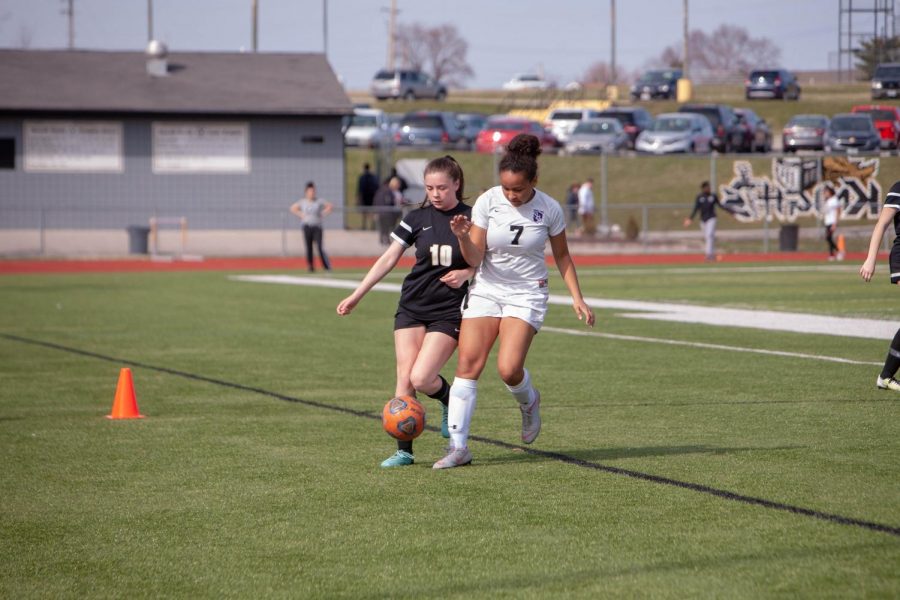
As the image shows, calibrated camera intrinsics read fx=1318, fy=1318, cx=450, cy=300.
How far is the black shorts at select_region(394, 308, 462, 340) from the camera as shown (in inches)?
308

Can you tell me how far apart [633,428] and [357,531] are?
11.2 ft

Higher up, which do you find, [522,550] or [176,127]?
[176,127]

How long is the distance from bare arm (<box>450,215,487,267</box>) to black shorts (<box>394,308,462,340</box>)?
0.52m

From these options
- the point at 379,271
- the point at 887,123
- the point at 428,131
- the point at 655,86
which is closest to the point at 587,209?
the point at 428,131

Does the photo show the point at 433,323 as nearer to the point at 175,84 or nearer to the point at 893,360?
the point at 893,360

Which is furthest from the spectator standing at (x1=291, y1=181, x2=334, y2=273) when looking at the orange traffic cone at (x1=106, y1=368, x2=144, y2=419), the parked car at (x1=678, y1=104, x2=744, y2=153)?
the parked car at (x1=678, y1=104, x2=744, y2=153)

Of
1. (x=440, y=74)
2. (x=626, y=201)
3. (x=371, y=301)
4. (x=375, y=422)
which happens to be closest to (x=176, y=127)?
(x=626, y=201)

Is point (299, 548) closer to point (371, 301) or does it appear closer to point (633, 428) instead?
point (633, 428)

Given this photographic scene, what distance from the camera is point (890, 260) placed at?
10039 mm

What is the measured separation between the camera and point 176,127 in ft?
132

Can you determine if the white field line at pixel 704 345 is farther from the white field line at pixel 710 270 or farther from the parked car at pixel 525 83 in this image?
the parked car at pixel 525 83

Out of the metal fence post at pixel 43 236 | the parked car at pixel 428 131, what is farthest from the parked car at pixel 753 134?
the metal fence post at pixel 43 236

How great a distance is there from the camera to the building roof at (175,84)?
39812 mm

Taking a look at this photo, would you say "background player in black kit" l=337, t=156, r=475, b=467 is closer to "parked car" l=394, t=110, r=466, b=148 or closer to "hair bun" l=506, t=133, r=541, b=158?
"hair bun" l=506, t=133, r=541, b=158
